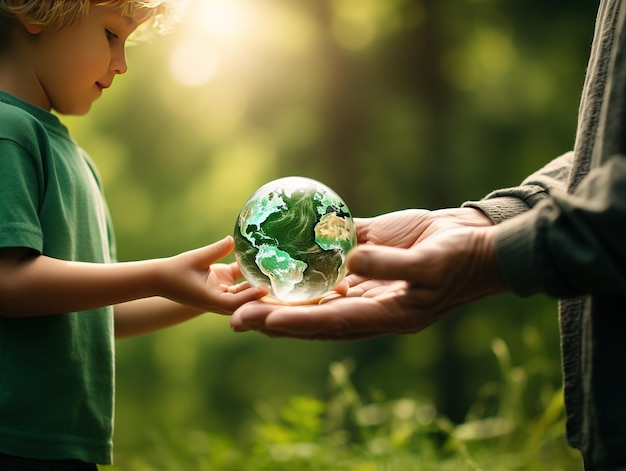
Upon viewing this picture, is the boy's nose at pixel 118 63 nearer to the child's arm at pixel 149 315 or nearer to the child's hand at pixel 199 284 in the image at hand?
the child's hand at pixel 199 284

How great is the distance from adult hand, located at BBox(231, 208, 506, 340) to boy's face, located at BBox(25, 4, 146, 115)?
39.3 inches

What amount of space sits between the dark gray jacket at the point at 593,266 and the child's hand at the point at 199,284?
32.6 inches

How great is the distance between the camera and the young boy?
1992 mm

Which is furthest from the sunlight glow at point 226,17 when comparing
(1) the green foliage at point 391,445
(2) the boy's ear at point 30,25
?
(2) the boy's ear at point 30,25

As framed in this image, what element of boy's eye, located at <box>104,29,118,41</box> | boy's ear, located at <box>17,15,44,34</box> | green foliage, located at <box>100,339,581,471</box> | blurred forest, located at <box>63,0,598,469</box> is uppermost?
boy's ear, located at <box>17,15,44,34</box>

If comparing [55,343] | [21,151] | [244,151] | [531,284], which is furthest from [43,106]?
[244,151]

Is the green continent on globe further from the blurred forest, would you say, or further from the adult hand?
the blurred forest

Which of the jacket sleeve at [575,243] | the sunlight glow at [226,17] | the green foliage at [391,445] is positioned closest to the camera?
the jacket sleeve at [575,243]

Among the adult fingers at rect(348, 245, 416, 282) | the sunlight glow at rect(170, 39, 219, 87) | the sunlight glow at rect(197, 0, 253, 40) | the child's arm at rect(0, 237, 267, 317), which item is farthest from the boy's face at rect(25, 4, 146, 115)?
the sunlight glow at rect(170, 39, 219, 87)

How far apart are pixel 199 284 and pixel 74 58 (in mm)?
890

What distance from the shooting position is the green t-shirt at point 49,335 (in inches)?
78.9

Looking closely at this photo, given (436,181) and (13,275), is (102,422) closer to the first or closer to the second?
(13,275)

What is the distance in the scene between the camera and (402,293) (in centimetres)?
189

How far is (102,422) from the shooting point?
2.21 m
